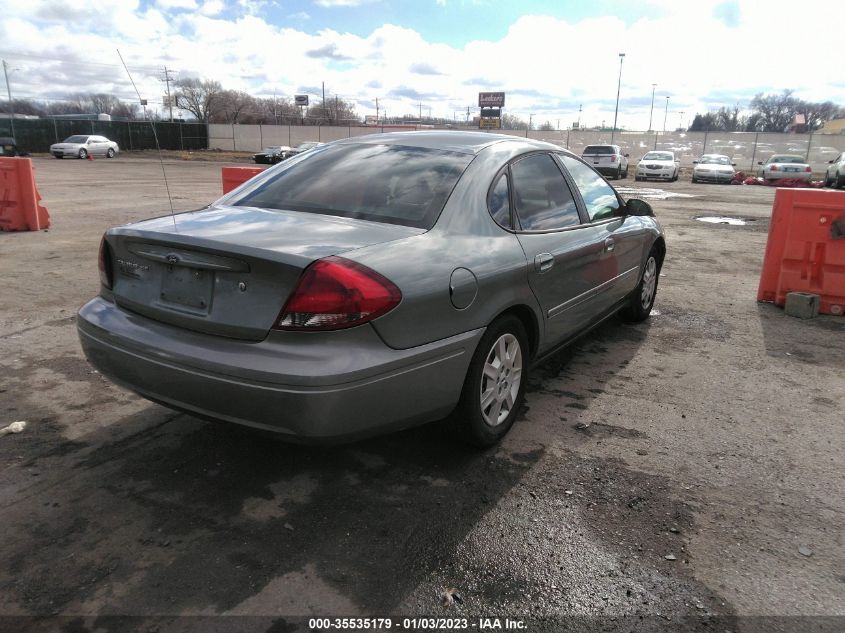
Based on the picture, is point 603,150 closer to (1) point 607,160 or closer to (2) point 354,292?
(1) point 607,160

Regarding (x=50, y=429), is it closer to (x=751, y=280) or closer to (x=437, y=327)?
(x=437, y=327)

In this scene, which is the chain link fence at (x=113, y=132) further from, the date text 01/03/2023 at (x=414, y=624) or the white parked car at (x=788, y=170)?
the date text 01/03/2023 at (x=414, y=624)

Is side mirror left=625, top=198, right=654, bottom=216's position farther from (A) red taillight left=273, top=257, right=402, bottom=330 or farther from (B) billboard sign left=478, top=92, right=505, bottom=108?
(B) billboard sign left=478, top=92, right=505, bottom=108

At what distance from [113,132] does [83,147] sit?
1079 cm

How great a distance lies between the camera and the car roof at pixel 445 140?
3660mm

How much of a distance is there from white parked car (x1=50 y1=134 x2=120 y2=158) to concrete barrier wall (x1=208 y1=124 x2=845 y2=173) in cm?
1567

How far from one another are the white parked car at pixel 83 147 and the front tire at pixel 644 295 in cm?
3964

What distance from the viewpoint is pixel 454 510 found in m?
2.84

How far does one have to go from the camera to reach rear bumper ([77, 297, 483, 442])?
8.08 feet

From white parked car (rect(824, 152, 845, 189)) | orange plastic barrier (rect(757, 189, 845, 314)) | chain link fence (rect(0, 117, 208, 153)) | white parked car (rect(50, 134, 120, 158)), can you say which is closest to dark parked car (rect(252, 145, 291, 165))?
chain link fence (rect(0, 117, 208, 153))

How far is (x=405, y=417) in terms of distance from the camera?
2766 mm

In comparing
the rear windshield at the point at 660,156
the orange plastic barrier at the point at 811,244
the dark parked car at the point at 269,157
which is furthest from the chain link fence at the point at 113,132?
the orange plastic barrier at the point at 811,244

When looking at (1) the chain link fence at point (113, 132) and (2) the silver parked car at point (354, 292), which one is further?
(1) the chain link fence at point (113, 132)

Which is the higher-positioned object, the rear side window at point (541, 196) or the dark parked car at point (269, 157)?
the rear side window at point (541, 196)
